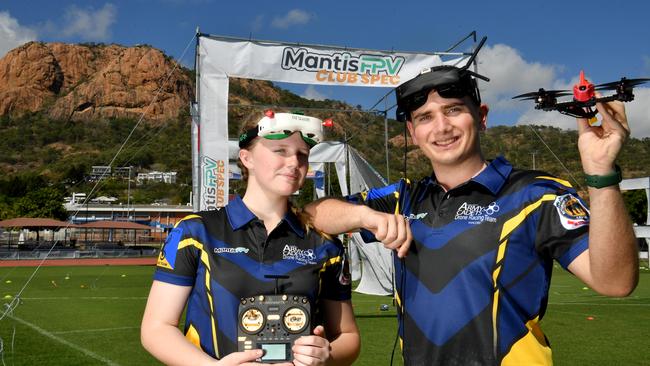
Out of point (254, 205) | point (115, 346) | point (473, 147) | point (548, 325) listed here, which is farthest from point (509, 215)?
point (548, 325)

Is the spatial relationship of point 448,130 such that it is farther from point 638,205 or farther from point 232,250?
point 638,205

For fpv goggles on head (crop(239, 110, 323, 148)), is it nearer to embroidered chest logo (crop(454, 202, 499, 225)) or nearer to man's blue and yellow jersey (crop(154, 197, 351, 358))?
man's blue and yellow jersey (crop(154, 197, 351, 358))

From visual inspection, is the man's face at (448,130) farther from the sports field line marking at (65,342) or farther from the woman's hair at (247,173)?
the sports field line marking at (65,342)

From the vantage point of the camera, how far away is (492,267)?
2.29 metres

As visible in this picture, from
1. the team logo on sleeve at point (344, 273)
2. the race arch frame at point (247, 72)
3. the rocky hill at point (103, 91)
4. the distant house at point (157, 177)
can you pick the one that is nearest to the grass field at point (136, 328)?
the race arch frame at point (247, 72)

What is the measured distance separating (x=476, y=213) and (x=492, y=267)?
0.22 m

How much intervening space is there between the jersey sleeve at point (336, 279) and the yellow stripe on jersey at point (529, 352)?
28.4 inches

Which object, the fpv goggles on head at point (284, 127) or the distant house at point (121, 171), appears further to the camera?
the distant house at point (121, 171)

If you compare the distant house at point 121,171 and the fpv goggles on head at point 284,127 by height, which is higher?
the distant house at point 121,171

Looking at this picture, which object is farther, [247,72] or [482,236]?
[247,72]

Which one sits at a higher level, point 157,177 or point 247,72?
point 157,177

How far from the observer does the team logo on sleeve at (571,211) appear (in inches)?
85.8

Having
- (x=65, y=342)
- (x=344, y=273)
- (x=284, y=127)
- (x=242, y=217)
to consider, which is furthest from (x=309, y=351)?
(x=65, y=342)

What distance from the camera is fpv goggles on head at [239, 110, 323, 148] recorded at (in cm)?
261
